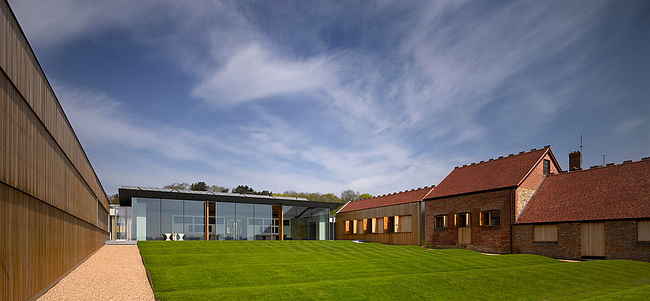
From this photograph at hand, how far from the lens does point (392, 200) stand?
37.6 metres

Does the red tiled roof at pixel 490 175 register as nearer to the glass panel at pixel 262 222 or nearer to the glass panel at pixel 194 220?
the glass panel at pixel 262 222

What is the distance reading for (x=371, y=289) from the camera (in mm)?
12195

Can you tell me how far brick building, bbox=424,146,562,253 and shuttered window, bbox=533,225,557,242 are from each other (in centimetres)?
156

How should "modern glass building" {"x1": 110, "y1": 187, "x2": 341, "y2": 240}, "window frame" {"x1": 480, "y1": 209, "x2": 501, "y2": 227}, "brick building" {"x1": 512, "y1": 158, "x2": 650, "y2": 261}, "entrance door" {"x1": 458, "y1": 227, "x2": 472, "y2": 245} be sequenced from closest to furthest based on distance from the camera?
"brick building" {"x1": 512, "y1": 158, "x2": 650, "y2": 261} → "window frame" {"x1": 480, "y1": 209, "x2": 501, "y2": 227} → "entrance door" {"x1": 458, "y1": 227, "x2": 472, "y2": 245} → "modern glass building" {"x1": 110, "y1": 187, "x2": 341, "y2": 240}

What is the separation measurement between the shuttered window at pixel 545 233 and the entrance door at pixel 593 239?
5.24ft

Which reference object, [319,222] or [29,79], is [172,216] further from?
[29,79]

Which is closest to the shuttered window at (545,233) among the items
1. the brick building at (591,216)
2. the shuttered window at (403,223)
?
the brick building at (591,216)

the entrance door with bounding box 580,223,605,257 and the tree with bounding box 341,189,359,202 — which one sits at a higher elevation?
the entrance door with bounding box 580,223,605,257

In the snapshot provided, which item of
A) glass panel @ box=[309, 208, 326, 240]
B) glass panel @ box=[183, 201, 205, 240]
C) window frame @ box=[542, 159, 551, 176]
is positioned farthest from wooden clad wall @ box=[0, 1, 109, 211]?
window frame @ box=[542, 159, 551, 176]

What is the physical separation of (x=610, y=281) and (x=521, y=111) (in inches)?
902

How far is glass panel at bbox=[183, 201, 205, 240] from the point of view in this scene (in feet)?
103

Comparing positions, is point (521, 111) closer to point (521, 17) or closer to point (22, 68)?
point (521, 17)

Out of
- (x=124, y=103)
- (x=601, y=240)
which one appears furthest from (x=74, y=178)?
(x=601, y=240)

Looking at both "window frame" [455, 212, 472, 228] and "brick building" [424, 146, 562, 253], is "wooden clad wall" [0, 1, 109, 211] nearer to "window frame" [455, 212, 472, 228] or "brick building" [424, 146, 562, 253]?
"brick building" [424, 146, 562, 253]
